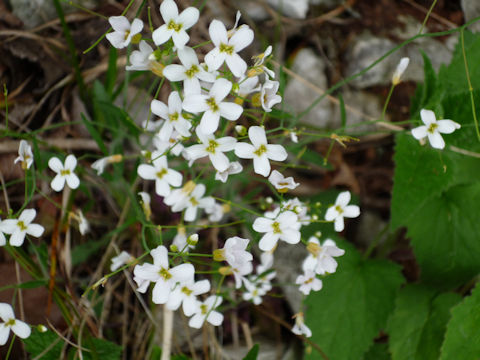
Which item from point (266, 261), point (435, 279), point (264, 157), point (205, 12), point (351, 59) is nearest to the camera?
point (264, 157)

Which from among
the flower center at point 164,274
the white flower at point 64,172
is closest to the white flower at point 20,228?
the white flower at point 64,172

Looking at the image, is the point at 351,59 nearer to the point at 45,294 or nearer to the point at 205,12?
the point at 205,12

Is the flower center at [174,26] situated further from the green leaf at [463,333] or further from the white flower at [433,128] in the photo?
the green leaf at [463,333]

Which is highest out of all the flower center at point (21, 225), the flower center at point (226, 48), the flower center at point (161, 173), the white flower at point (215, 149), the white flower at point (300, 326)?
the flower center at point (226, 48)

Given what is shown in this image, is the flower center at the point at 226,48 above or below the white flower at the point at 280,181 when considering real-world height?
above

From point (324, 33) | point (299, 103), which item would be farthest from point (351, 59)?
point (299, 103)

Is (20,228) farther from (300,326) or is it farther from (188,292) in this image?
(300,326)

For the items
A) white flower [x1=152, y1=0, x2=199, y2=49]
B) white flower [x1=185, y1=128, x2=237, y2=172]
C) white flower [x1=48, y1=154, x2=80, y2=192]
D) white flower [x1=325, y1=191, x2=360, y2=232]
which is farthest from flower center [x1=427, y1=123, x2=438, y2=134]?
white flower [x1=48, y1=154, x2=80, y2=192]

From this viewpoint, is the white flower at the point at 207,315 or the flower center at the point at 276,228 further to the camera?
the white flower at the point at 207,315
